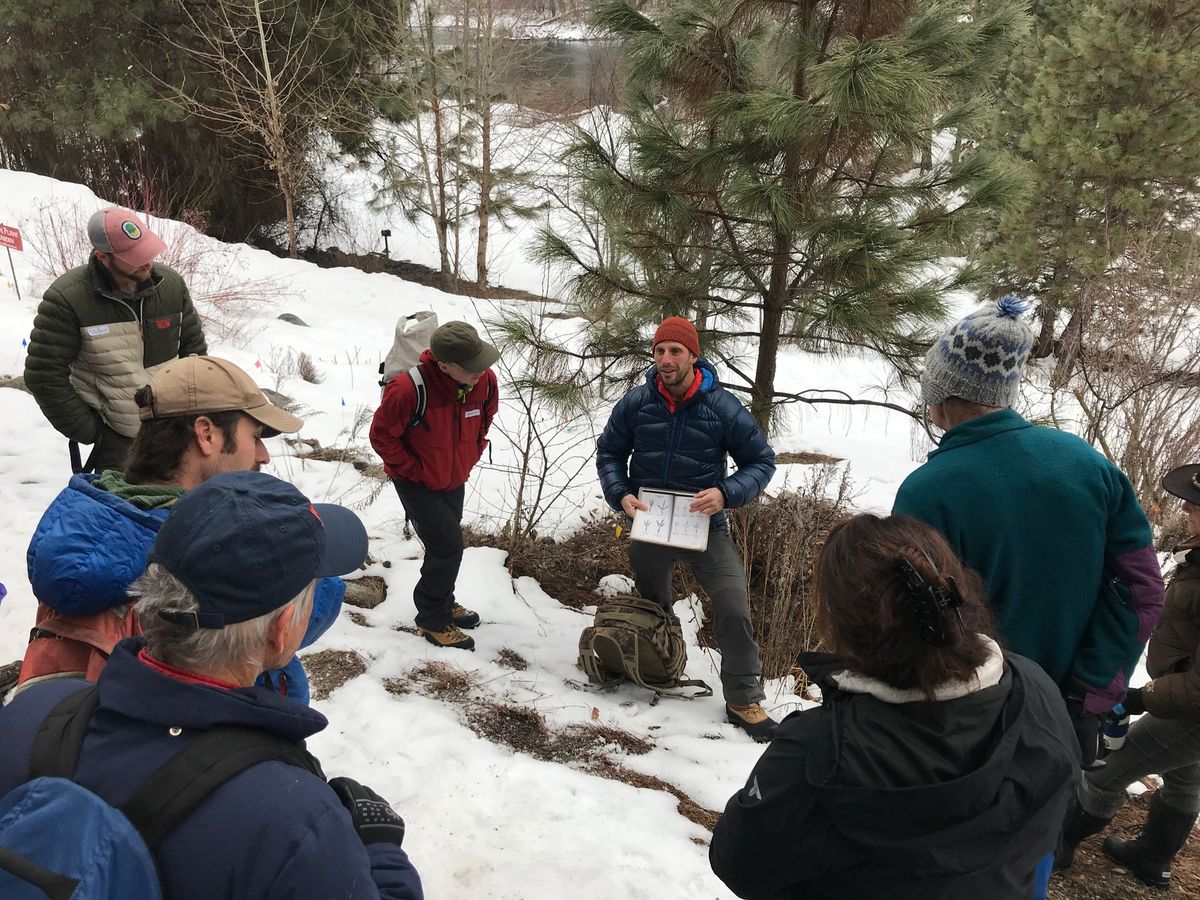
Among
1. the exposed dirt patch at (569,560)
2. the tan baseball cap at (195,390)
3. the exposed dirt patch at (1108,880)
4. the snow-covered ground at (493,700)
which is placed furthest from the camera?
the exposed dirt patch at (569,560)

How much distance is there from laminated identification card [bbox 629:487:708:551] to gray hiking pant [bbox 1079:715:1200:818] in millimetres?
1639

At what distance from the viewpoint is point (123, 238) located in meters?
2.99

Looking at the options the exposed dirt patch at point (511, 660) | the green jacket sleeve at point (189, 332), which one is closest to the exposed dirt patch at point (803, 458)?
the exposed dirt patch at point (511, 660)

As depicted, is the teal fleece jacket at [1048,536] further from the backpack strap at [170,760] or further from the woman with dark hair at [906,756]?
the backpack strap at [170,760]

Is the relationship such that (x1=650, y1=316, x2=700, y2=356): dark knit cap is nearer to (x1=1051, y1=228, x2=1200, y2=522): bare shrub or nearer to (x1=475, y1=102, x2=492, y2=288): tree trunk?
(x1=1051, y1=228, x2=1200, y2=522): bare shrub

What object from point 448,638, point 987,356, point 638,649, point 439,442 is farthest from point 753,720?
point 987,356

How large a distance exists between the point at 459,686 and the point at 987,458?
2543 millimetres

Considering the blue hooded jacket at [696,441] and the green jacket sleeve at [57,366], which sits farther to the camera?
the blue hooded jacket at [696,441]

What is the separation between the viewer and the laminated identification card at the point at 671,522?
3.35m

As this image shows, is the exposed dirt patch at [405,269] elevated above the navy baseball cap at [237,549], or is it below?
below

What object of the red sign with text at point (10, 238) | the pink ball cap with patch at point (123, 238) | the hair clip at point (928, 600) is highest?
the pink ball cap with patch at point (123, 238)

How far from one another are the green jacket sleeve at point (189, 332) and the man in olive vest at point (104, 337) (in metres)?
0.11

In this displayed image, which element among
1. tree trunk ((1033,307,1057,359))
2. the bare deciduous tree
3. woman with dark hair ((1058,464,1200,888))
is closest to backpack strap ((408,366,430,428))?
woman with dark hair ((1058,464,1200,888))

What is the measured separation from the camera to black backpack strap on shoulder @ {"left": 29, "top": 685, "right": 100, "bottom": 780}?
3.38 ft
